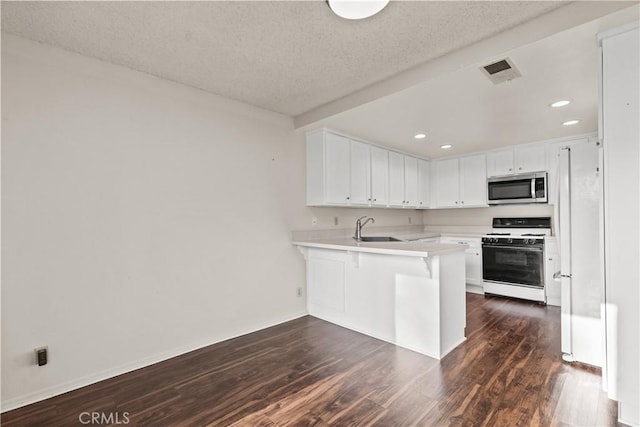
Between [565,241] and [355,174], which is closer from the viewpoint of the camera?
[565,241]

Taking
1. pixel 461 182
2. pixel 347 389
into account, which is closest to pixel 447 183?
pixel 461 182

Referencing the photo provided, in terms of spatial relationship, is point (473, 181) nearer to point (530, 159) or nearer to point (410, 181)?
point (530, 159)

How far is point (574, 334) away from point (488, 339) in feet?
2.19

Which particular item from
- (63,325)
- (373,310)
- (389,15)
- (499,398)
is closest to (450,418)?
(499,398)

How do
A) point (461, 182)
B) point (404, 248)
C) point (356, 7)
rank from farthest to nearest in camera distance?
point (461, 182), point (404, 248), point (356, 7)

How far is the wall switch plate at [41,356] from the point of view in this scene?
2057 millimetres

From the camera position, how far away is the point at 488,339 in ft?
9.48

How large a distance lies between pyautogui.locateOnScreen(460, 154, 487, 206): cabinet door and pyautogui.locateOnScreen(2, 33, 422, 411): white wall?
3.24 metres

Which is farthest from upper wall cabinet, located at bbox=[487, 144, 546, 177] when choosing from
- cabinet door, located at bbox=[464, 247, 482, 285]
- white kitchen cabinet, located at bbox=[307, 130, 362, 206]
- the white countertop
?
the white countertop

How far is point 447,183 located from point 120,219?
15.4 feet

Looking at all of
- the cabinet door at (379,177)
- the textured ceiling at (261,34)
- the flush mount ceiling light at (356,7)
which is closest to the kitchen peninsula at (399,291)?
the cabinet door at (379,177)

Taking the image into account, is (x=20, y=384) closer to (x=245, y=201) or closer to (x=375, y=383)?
(x=245, y=201)

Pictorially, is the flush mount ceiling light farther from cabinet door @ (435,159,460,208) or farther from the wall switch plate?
cabinet door @ (435,159,460,208)

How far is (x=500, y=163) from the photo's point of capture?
4641 millimetres
